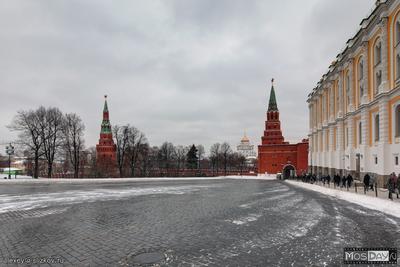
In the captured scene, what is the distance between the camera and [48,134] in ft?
135

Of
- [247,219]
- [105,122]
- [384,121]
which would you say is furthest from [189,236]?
[105,122]

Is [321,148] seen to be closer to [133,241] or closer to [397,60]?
[397,60]

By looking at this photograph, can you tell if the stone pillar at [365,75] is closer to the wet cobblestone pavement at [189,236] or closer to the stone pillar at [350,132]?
the stone pillar at [350,132]

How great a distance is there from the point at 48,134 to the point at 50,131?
49 centimetres

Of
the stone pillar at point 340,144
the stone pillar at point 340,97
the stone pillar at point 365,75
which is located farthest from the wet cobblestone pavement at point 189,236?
the stone pillar at point 340,97

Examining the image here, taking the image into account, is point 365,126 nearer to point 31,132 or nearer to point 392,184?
point 392,184

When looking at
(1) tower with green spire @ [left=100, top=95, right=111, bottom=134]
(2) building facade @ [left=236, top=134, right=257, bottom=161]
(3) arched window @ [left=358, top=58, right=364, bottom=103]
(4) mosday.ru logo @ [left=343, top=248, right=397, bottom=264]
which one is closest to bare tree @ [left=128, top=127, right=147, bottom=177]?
(1) tower with green spire @ [left=100, top=95, right=111, bottom=134]

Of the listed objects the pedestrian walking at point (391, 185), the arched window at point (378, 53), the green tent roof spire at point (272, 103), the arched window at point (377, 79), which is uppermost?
the green tent roof spire at point (272, 103)

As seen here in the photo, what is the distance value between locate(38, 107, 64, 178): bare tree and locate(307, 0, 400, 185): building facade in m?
37.7

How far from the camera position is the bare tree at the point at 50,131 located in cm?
4106

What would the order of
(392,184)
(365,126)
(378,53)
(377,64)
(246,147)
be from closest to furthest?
1. (392,184)
2. (377,64)
3. (378,53)
4. (365,126)
5. (246,147)

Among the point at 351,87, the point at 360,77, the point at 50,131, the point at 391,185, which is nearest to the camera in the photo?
the point at 391,185

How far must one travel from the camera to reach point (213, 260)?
5.78 metres

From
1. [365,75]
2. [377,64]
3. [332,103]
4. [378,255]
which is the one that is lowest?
[378,255]
